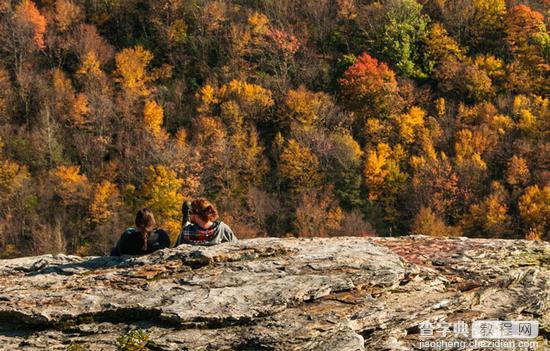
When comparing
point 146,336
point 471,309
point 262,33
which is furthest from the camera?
point 262,33

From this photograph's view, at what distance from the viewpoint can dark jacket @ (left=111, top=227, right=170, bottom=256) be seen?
14.7m

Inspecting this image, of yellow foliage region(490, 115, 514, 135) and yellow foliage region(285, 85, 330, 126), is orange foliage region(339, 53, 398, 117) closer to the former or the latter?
yellow foliage region(285, 85, 330, 126)

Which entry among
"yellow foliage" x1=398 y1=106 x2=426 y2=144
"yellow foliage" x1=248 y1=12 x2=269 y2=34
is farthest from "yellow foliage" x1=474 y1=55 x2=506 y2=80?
"yellow foliage" x1=248 y1=12 x2=269 y2=34

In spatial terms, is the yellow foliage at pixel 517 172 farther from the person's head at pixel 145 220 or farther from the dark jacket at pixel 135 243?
the person's head at pixel 145 220

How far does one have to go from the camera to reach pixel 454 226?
82.1m

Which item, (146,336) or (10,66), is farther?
(10,66)

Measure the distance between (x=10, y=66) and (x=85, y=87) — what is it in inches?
485

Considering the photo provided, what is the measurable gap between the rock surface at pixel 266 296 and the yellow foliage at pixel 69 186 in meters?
67.1

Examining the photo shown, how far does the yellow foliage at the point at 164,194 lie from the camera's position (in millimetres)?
81125

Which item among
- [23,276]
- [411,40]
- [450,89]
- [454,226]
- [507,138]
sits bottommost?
[454,226]

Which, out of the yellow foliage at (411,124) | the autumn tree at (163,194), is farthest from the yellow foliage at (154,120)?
the yellow foliage at (411,124)

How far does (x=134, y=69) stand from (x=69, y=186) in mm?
21632

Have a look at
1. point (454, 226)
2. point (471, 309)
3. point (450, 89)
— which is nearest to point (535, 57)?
point (450, 89)

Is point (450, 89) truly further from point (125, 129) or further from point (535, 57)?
point (125, 129)
